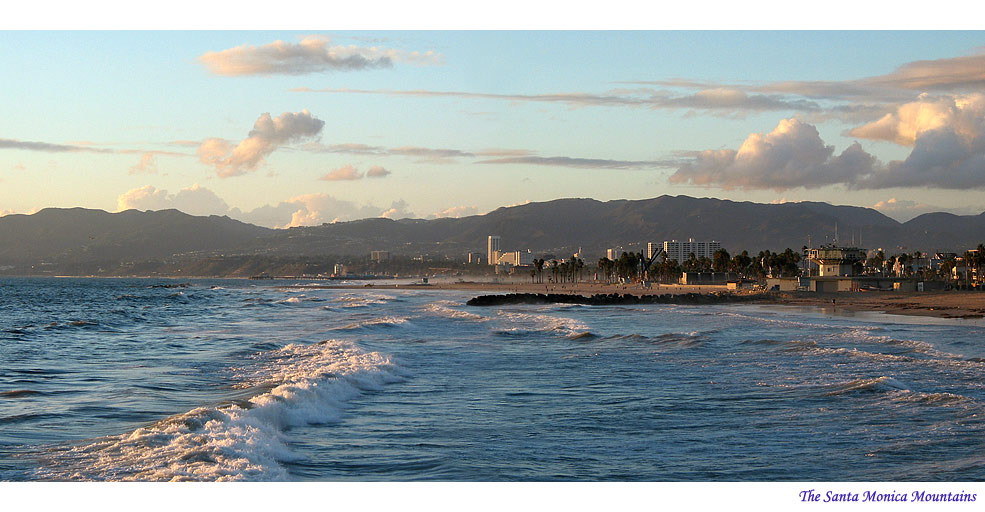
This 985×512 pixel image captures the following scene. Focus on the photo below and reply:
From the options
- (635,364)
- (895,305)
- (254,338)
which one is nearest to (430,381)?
(635,364)

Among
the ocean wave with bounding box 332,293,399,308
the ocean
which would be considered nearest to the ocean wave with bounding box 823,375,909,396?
the ocean

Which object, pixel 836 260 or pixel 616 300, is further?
pixel 836 260

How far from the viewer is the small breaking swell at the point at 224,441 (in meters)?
12.2

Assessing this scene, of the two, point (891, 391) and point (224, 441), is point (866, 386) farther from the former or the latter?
point (224, 441)

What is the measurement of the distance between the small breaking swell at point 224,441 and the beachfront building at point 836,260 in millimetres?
120411

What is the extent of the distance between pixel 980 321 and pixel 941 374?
35423mm

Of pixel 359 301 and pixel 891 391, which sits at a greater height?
pixel 891 391

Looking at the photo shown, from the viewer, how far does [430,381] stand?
75.8ft

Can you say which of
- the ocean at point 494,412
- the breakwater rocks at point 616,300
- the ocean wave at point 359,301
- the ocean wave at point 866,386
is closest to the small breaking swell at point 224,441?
the ocean at point 494,412

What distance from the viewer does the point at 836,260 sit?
133 m

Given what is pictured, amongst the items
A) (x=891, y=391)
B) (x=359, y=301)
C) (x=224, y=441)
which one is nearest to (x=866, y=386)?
(x=891, y=391)

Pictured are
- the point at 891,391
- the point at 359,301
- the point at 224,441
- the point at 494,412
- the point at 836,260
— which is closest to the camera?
the point at 224,441

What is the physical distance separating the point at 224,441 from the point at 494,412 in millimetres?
5728

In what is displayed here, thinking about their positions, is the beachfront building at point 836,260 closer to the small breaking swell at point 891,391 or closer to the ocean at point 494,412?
the ocean at point 494,412
